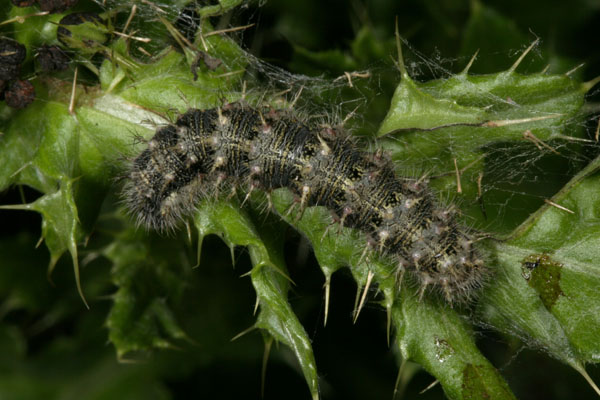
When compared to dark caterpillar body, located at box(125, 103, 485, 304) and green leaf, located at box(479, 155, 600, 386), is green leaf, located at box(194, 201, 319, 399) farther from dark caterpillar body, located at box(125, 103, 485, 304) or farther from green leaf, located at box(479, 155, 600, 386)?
green leaf, located at box(479, 155, 600, 386)

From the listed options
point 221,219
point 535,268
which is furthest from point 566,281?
point 221,219

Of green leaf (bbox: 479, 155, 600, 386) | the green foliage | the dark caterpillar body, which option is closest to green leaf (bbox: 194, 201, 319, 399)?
the green foliage

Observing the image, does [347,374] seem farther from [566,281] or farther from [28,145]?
[28,145]

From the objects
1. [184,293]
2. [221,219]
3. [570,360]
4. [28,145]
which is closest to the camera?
[570,360]

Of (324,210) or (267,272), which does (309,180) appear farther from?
(267,272)

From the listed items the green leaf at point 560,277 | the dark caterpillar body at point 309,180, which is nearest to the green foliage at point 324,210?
the green leaf at point 560,277

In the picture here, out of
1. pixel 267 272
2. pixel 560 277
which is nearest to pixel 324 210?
pixel 267 272

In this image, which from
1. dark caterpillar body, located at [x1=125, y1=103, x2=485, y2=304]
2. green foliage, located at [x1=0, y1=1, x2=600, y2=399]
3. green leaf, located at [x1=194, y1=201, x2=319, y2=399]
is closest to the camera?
green leaf, located at [x1=194, y1=201, x2=319, y2=399]
